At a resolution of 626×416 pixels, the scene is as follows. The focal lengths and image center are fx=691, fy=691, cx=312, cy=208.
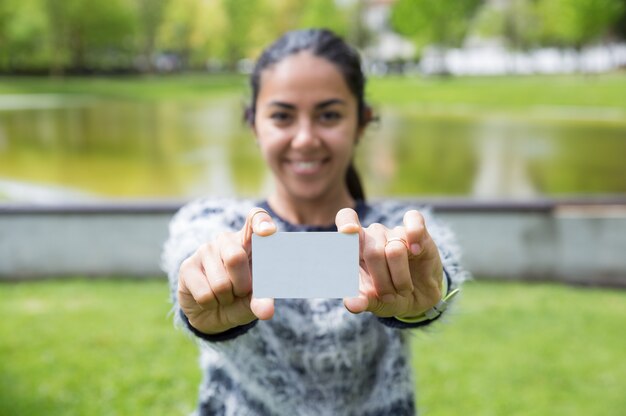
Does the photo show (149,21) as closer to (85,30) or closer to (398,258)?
(85,30)

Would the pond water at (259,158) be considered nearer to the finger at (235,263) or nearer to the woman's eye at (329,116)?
the woman's eye at (329,116)

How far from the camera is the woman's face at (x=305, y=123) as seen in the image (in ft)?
4.08

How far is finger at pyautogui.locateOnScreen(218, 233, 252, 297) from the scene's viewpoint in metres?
0.80

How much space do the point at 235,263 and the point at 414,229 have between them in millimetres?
214

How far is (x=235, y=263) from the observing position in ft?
2.62

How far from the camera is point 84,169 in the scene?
906cm

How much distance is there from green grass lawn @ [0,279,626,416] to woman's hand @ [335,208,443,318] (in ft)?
6.96

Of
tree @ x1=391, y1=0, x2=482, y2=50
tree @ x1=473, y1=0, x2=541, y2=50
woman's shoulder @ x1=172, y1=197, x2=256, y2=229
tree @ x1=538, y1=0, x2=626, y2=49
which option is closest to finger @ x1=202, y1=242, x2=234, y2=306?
woman's shoulder @ x1=172, y1=197, x2=256, y2=229

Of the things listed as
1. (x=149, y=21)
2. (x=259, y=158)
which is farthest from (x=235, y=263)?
(x=149, y=21)

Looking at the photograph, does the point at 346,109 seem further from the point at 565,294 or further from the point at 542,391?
the point at 565,294

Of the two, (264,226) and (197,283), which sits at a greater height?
(264,226)

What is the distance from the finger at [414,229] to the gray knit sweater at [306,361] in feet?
0.89

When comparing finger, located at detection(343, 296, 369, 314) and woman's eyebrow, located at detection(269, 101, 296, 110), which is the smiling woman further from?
finger, located at detection(343, 296, 369, 314)

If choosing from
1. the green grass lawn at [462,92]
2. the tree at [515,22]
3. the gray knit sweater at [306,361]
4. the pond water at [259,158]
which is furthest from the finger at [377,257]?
the tree at [515,22]
